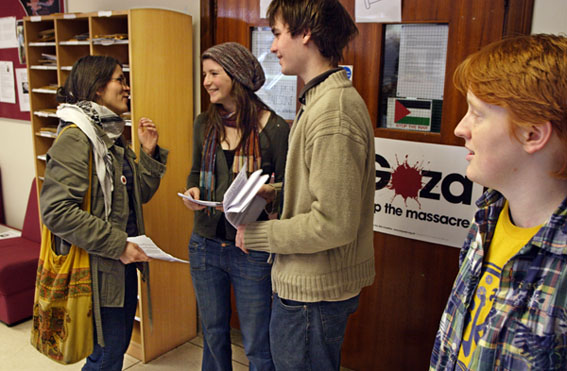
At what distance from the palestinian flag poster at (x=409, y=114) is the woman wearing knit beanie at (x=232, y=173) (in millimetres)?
567

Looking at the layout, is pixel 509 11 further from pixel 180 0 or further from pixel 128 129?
pixel 128 129

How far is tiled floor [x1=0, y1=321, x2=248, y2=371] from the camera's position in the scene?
104 inches

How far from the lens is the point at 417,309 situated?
2.28 m

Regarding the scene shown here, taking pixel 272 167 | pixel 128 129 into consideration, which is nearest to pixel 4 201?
pixel 128 129

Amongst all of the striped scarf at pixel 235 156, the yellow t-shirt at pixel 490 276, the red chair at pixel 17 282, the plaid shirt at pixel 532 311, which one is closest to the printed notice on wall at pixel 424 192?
the striped scarf at pixel 235 156

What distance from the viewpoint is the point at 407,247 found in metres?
2.26

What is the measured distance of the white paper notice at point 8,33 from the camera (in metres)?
3.89

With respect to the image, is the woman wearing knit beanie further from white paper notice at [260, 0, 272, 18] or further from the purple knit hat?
white paper notice at [260, 0, 272, 18]

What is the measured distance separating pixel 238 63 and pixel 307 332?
1111 millimetres

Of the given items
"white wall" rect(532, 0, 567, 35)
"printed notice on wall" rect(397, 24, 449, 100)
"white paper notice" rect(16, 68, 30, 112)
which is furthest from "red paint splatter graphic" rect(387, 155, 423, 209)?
"white paper notice" rect(16, 68, 30, 112)

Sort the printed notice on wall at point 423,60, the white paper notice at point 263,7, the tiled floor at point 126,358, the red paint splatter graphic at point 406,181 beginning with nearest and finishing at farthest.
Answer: the printed notice on wall at point 423,60
the red paint splatter graphic at point 406,181
the white paper notice at point 263,7
the tiled floor at point 126,358

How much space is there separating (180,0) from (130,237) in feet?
5.19

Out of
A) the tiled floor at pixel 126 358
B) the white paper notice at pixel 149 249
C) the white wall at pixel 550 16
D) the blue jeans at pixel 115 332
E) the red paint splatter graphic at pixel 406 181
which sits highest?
the white wall at pixel 550 16

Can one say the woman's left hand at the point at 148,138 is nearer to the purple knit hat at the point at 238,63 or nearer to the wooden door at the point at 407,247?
the purple knit hat at the point at 238,63
